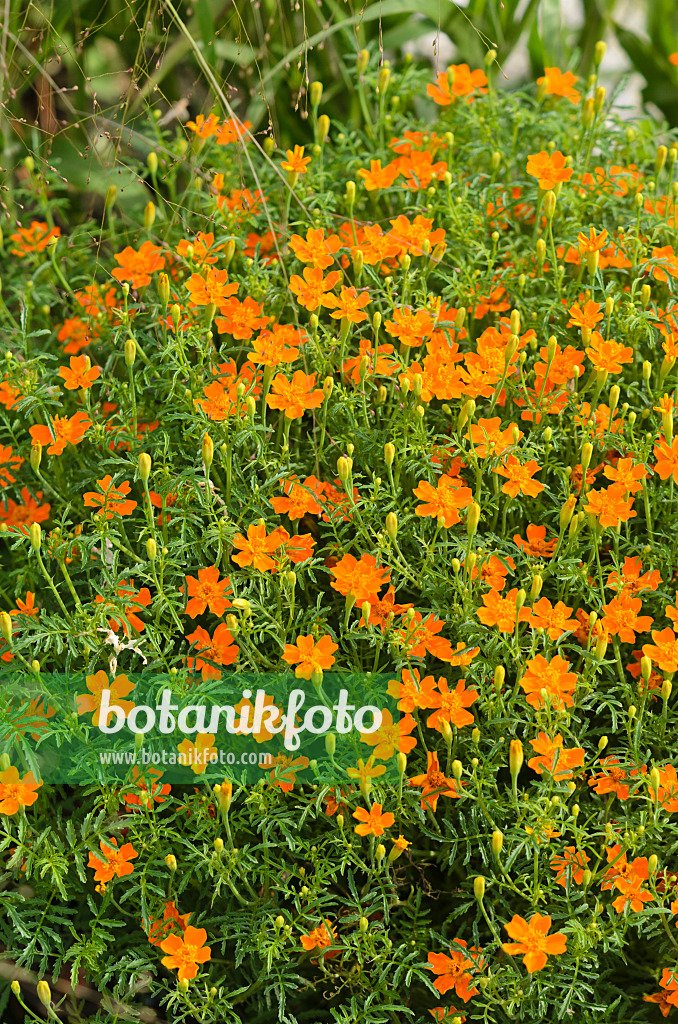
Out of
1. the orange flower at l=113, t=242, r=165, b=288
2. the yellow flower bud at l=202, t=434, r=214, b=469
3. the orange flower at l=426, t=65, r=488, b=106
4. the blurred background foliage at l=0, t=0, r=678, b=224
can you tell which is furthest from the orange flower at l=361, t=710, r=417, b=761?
the blurred background foliage at l=0, t=0, r=678, b=224

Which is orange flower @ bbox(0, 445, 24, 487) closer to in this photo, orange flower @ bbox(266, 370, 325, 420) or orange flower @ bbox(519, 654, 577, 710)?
orange flower @ bbox(266, 370, 325, 420)

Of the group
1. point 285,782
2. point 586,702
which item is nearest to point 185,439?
point 285,782

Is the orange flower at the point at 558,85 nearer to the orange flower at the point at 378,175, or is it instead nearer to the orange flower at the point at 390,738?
the orange flower at the point at 378,175

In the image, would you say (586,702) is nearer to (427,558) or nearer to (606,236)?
(427,558)

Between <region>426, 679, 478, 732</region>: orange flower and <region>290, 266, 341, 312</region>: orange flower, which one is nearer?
<region>426, 679, 478, 732</region>: orange flower

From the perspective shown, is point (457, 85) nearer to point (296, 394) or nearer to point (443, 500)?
point (296, 394)
